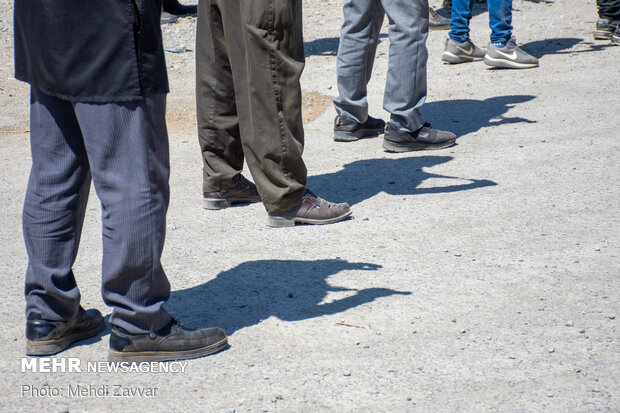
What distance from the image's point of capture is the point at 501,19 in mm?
7316

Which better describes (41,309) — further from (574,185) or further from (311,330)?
(574,185)

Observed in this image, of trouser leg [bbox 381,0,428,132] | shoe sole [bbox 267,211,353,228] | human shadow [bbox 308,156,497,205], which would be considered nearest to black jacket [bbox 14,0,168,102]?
shoe sole [bbox 267,211,353,228]

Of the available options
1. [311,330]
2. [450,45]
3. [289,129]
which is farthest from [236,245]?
[450,45]

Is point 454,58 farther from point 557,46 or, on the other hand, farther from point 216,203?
point 216,203

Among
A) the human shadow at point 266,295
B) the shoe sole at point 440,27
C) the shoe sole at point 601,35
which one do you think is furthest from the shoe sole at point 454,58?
Result: the human shadow at point 266,295

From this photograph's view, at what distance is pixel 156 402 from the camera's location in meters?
2.45

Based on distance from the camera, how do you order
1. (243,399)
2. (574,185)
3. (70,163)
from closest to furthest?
(243,399)
(70,163)
(574,185)

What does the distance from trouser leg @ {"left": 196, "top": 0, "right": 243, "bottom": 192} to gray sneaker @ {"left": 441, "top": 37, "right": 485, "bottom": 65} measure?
12.9 feet

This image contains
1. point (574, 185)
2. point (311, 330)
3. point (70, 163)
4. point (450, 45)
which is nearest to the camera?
point (70, 163)

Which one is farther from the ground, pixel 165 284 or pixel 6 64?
pixel 165 284

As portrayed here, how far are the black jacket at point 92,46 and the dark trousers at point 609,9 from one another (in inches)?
279

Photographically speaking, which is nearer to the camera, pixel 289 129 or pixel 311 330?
pixel 311 330

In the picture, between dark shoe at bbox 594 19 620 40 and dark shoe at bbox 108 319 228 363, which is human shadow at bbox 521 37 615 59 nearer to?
dark shoe at bbox 594 19 620 40

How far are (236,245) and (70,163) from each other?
1311 mm
